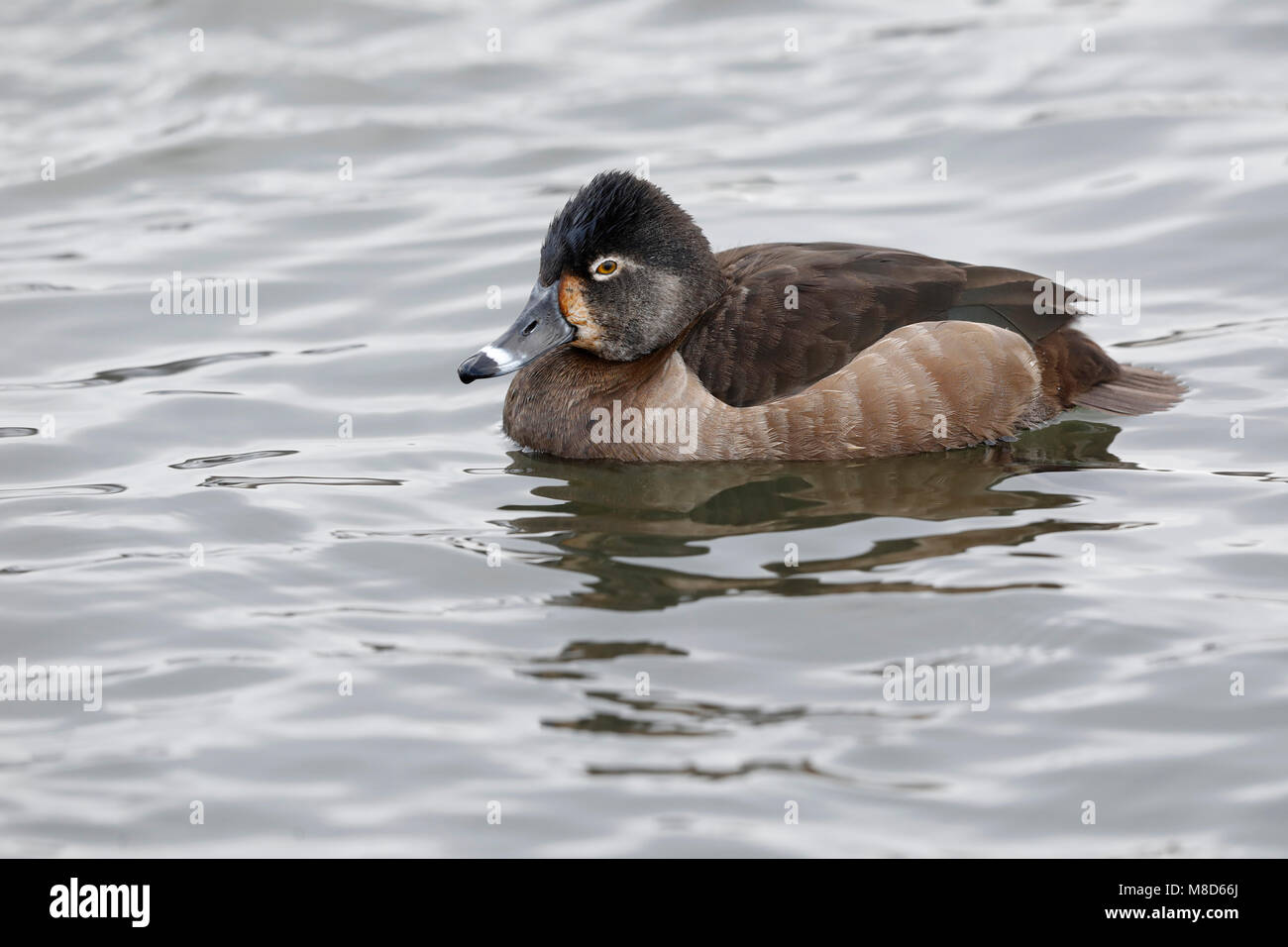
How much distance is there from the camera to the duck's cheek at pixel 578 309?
8.48 meters

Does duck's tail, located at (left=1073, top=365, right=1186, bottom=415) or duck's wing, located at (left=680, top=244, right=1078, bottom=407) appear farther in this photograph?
duck's tail, located at (left=1073, top=365, right=1186, bottom=415)

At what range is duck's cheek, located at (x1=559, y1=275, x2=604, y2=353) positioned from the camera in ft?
27.8

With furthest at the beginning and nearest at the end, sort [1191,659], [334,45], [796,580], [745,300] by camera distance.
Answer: [334,45] → [745,300] → [796,580] → [1191,659]

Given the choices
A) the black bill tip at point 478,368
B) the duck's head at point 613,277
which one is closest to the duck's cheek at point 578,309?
the duck's head at point 613,277

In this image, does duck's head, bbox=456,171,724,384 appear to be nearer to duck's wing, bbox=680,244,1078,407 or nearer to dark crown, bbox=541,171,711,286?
dark crown, bbox=541,171,711,286

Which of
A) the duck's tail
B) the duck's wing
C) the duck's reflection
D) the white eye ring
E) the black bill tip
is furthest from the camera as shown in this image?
the duck's tail

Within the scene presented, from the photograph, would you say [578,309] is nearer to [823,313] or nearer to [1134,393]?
[823,313]

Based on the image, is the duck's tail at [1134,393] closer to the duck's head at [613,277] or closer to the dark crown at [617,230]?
the duck's head at [613,277]

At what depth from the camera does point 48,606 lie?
6918 mm

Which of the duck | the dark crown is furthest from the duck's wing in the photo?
the dark crown

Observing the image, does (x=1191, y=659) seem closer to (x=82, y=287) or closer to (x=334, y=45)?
(x=82, y=287)

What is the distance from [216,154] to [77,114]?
174cm

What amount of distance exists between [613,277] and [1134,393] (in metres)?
2.78

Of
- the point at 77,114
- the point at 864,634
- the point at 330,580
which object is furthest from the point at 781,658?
the point at 77,114
